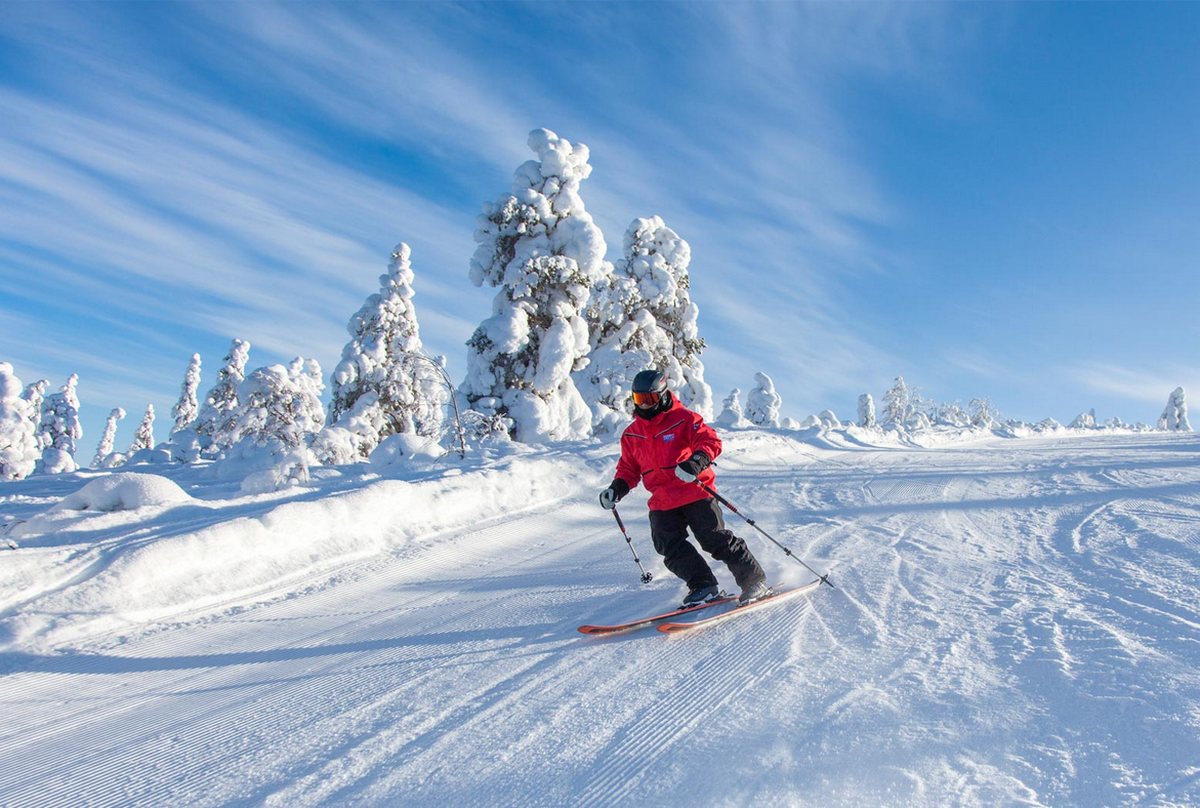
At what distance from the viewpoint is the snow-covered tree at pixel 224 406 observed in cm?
2192

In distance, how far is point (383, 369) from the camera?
28.1m

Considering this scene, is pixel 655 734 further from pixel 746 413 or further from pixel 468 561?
pixel 746 413

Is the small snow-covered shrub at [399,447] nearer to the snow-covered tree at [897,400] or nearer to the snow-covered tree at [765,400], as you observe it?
the snow-covered tree at [765,400]

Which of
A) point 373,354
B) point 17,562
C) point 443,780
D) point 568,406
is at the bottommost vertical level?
point 443,780

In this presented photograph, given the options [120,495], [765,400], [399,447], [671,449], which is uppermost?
[765,400]

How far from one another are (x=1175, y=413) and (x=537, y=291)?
67.2 m

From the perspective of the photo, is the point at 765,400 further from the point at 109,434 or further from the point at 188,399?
the point at 109,434

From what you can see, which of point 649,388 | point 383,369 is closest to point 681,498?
point 649,388

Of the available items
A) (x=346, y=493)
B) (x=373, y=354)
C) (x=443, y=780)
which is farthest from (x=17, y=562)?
(x=373, y=354)

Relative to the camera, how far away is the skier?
16.4 ft

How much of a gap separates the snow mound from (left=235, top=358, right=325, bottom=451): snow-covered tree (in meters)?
12.6

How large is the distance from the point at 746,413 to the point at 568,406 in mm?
21244

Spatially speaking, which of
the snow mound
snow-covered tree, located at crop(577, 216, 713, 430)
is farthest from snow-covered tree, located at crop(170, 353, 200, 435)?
the snow mound

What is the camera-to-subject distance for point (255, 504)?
841cm
